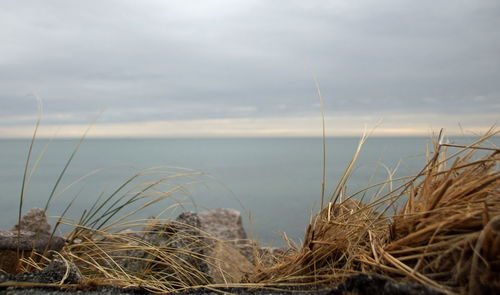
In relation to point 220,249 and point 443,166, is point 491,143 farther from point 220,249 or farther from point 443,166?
point 220,249

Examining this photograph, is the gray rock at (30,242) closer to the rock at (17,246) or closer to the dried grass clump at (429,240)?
the rock at (17,246)

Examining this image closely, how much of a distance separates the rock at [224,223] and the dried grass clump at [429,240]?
10.0 feet

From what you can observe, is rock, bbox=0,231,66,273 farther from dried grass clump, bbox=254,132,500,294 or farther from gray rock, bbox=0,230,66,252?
dried grass clump, bbox=254,132,500,294

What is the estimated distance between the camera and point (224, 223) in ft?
17.8

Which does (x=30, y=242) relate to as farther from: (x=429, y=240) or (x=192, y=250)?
(x=429, y=240)

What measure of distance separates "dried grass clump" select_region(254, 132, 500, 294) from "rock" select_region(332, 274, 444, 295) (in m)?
0.08

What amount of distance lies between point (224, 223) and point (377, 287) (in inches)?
162

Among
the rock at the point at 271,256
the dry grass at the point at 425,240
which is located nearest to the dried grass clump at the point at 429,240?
the dry grass at the point at 425,240

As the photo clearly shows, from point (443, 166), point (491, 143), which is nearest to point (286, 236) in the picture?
point (443, 166)

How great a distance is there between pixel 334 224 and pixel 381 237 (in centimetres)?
22

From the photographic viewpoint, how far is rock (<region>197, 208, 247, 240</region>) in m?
5.29

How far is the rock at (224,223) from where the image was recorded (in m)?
5.29

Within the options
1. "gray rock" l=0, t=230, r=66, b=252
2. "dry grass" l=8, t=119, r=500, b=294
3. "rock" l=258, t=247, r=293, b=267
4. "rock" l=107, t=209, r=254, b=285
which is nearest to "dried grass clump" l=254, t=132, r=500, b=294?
"dry grass" l=8, t=119, r=500, b=294

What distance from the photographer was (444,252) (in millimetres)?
1475
